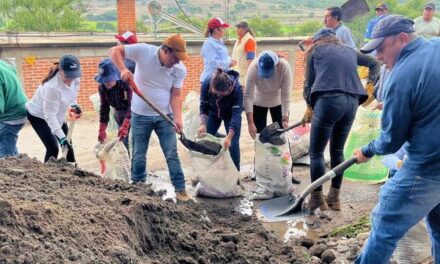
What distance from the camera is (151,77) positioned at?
4.57 meters

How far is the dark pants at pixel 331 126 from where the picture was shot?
14.2 ft

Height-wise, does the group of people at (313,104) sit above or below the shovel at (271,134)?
above

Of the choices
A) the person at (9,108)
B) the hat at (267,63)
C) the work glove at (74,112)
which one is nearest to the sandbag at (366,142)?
the hat at (267,63)

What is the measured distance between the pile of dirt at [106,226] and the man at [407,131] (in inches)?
31.9

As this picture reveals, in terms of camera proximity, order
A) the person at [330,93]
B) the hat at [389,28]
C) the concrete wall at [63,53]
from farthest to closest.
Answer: the concrete wall at [63,53] → the person at [330,93] → the hat at [389,28]

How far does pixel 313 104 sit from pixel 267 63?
2.16 feet

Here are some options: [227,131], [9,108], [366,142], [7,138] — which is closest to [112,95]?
[9,108]

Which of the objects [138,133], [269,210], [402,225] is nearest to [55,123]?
[138,133]

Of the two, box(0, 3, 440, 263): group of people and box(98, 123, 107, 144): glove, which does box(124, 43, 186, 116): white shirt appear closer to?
box(0, 3, 440, 263): group of people

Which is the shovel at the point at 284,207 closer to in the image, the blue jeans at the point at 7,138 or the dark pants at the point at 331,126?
the dark pants at the point at 331,126

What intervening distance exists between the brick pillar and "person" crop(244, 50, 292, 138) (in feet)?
29.2

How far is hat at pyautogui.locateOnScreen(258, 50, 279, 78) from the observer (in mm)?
4797

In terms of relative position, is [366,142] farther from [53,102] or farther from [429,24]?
[429,24]

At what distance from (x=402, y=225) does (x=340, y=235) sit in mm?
1271
